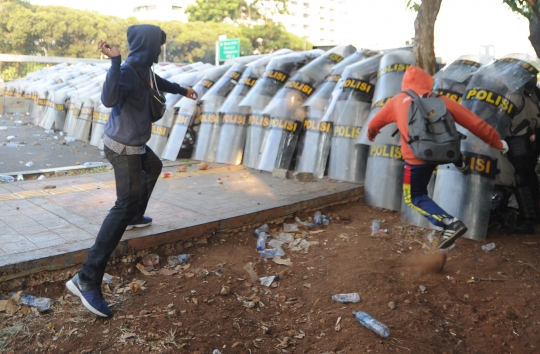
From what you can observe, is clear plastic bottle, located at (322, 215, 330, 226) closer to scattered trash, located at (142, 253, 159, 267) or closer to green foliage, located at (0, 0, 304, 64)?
scattered trash, located at (142, 253, 159, 267)

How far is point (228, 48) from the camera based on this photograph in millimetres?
27625

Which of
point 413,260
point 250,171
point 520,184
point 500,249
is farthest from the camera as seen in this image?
point 250,171

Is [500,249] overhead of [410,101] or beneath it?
beneath

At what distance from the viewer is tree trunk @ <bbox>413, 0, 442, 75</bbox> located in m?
5.98

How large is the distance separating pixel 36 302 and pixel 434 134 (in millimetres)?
3084

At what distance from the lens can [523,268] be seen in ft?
12.5

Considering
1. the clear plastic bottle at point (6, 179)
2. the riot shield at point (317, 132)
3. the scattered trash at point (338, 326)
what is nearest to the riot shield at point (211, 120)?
the riot shield at point (317, 132)

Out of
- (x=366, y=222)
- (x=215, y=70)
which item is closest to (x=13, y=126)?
(x=215, y=70)

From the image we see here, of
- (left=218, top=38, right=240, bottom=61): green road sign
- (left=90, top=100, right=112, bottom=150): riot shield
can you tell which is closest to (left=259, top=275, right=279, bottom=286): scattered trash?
(left=90, top=100, right=112, bottom=150): riot shield

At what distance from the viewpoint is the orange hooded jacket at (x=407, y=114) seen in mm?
3619

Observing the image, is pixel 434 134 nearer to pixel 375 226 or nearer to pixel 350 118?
pixel 375 226

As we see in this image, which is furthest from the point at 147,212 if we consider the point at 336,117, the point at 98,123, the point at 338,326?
the point at 98,123

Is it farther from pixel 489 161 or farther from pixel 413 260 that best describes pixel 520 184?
pixel 413 260

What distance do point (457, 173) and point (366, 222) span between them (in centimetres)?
109
